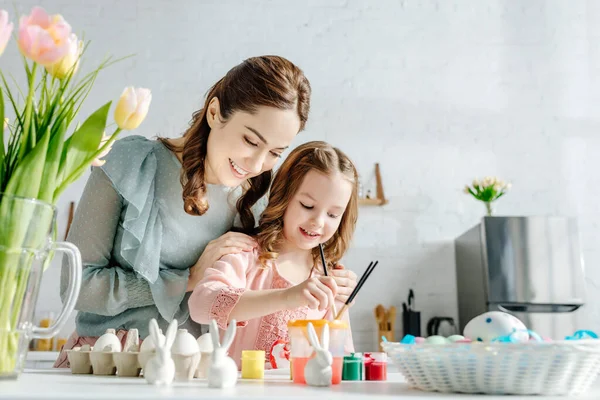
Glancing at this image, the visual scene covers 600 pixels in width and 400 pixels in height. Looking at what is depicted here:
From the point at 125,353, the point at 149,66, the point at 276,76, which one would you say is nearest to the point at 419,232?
the point at 149,66

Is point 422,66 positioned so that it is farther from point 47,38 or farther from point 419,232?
point 47,38

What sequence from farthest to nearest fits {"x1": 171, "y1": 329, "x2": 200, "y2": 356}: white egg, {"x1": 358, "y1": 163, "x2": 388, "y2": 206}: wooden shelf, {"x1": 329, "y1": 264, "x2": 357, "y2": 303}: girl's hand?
{"x1": 358, "y1": 163, "x2": 388, "y2": 206}: wooden shelf, {"x1": 329, "y1": 264, "x2": 357, "y2": 303}: girl's hand, {"x1": 171, "y1": 329, "x2": 200, "y2": 356}: white egg

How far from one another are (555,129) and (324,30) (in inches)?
65.4

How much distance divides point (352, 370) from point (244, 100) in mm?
770

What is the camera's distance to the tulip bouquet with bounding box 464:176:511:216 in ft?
11.7

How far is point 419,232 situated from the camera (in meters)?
3.81

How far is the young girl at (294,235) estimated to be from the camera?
5.22 feet

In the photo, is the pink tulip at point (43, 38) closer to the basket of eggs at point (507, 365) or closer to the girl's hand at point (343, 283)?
the basket of eggs at point (507, 365)

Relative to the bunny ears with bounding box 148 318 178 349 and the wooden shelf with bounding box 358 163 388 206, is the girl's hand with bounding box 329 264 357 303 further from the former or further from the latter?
the wooden shelf with bounding box 358 163 388 206

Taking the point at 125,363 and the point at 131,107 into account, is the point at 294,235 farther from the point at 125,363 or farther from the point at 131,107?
the point at 131,107

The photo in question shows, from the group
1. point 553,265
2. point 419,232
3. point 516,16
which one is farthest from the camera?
point 516,16

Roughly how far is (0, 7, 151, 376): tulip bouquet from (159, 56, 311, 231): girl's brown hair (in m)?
0.66

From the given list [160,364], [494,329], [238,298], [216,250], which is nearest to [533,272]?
[216,250]

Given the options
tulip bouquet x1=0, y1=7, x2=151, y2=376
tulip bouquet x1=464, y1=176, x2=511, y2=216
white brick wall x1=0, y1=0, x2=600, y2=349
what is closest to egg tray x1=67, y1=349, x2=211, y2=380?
tulip bouquet x1=0, y1=7, x2=151, y2=376
